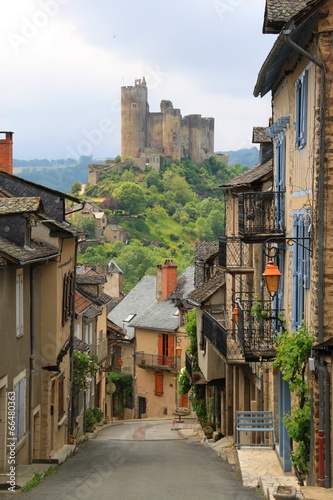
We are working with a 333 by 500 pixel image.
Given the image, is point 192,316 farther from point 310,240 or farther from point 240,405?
point 310,240

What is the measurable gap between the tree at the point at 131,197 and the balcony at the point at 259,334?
132312mm

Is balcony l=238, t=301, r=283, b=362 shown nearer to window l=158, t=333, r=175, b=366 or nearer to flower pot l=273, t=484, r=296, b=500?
flower pot l=273, t=484, r=296, b=500

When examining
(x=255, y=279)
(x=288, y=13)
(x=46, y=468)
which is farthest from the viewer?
(x=255, y=279)

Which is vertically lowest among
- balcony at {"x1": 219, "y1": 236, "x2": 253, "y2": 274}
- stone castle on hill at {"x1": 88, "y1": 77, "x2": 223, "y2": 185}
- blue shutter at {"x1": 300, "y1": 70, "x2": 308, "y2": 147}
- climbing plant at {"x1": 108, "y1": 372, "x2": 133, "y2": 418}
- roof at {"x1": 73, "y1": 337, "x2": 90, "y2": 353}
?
climbing plant at {"x1": 108, "y1": 372, "x2": 133, "y2": 418}

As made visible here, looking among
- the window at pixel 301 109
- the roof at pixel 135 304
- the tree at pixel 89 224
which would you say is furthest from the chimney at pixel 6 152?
the tree at pixel 89 224

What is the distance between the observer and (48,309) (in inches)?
970

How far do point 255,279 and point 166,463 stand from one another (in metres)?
6.13

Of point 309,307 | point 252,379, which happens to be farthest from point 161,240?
point 309,307

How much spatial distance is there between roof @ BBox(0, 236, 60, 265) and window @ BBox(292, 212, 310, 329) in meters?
5.27

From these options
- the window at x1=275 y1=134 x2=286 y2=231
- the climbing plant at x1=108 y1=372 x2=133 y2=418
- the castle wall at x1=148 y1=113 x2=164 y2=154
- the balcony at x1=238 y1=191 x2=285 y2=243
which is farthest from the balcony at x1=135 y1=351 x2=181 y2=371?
the castle wall at x1=148 y1=113 x2=164 y2=154

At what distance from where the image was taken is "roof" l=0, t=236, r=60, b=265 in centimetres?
1766

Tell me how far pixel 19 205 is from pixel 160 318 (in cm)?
3572

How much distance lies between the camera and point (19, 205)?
20.4 meters

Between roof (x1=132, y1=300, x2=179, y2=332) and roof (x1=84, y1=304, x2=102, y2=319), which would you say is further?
roof (x1=132, y1=300, x2=179, y2=332)
